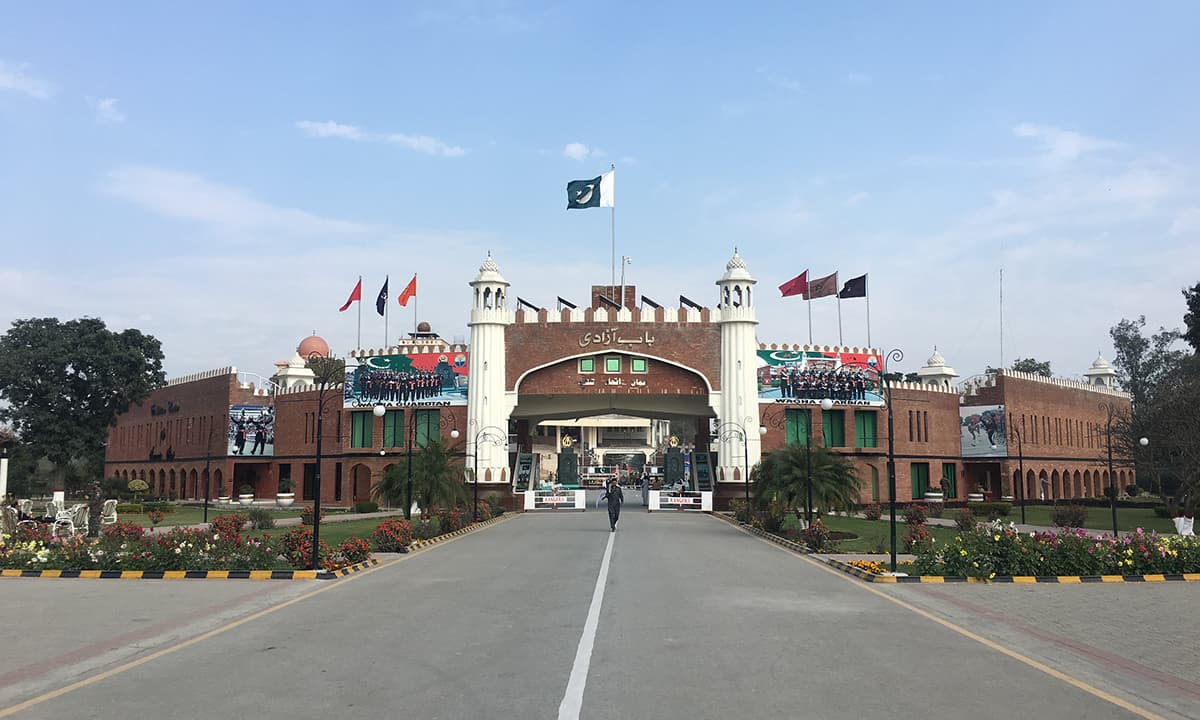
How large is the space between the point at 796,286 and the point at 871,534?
20611 mm

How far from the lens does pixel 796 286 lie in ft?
156

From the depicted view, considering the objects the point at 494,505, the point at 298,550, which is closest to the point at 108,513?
the point at 298,550

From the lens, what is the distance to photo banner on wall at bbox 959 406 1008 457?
53250 millimetres

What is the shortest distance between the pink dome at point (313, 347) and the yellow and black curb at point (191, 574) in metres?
52.2

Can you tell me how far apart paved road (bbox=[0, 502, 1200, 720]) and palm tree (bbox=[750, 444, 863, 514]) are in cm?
1086

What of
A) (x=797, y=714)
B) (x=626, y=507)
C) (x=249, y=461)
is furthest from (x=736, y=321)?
(x=797, y=714)

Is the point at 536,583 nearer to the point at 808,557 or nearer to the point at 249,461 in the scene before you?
the point at 808,557

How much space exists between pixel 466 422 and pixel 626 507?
9.68 metres

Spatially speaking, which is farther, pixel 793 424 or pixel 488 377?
pixel 793 424

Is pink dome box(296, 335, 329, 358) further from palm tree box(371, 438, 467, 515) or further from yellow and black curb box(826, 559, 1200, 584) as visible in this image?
yellow and black curb box(826, 559, 1200, 584)

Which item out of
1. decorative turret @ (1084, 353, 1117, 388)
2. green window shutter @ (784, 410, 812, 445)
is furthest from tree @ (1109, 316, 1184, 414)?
green window shutter @ (784, 410, 812, 445)

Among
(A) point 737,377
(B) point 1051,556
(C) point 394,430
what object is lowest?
(B) point 1051,556

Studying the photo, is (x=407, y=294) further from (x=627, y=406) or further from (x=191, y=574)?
(x=191, y=574)

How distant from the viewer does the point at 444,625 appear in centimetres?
1106
